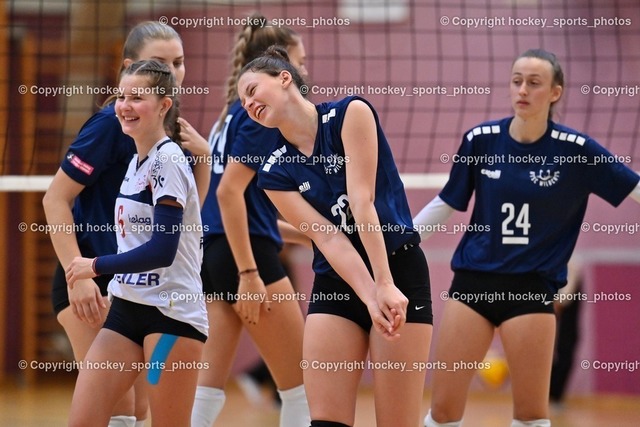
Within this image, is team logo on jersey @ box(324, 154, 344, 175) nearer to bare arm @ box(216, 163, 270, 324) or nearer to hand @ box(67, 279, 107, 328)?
bare arm @ box(216, 163, 270, 324)

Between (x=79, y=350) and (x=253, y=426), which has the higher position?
(x=79, y=350)

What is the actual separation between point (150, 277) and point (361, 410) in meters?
5.14

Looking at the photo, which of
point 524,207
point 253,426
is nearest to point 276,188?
point 524,207

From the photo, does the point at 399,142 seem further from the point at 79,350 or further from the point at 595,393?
the point at 79,350

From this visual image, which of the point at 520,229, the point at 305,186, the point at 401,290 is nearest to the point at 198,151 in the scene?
the point at 305,186

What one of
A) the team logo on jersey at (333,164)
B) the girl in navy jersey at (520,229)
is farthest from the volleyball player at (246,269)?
the team logo on jersey at (333,164)

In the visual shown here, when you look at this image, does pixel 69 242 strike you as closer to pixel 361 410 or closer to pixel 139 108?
Answer: pixel 139 108

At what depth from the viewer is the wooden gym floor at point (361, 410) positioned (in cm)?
781

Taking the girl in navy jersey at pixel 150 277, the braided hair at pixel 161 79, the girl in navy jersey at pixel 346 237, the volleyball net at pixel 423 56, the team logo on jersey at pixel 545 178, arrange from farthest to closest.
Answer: the volleyball net at pixel 423 56, the team logo on jersey at pixel 545 178, the braided hair at pixel 161 79, the girl in navy jersey at pixel 150 277, the girl in navy jersey at pixel 346 237

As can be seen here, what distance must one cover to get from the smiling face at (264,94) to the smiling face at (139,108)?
37 centimetres

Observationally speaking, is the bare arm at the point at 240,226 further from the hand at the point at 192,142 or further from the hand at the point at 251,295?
the hand at the point at 192,142

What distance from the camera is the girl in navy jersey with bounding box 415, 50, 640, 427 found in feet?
14.2

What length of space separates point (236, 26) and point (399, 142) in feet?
6.42

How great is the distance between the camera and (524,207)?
4.47 metres
